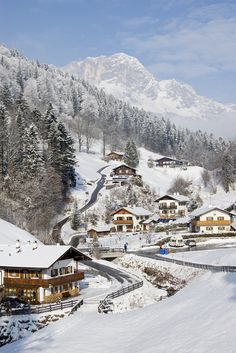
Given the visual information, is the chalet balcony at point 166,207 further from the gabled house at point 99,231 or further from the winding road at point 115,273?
the winding road at point 115,273

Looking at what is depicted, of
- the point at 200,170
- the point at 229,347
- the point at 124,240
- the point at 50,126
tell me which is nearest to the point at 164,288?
the point at 229,347

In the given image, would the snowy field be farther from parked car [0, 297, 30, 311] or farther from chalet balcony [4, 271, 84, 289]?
parked car [0, 297, 30, 311]

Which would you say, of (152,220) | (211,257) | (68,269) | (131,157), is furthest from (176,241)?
(131,157)

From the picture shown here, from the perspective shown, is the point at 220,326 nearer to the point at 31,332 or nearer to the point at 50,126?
the point at 31,332

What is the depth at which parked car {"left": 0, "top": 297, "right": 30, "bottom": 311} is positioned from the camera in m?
39.7

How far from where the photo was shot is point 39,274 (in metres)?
43.8

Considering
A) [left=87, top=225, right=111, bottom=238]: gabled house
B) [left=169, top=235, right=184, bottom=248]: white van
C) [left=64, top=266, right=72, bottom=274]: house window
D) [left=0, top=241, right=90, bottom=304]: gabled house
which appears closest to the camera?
[left=0, top=241, right=90, bottom=304]: gabled house

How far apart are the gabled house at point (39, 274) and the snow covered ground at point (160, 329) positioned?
23.1 ft

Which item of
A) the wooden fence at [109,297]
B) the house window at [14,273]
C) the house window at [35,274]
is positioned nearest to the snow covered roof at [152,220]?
the wooden fence at [109,297]

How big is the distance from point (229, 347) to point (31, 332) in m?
→ 19.6

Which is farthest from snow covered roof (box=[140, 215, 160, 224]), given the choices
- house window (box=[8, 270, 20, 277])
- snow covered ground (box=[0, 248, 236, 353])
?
snow covered ground (box=[0, 248, 236, 353])

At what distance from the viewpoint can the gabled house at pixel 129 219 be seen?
99.0 m

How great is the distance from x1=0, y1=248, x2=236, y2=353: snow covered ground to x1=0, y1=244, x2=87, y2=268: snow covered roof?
24.9ft

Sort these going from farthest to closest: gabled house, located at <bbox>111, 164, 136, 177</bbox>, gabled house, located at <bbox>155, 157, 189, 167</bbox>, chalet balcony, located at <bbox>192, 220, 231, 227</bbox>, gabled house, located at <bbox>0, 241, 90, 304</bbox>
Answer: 1. gabled house, located at <bbox>155, 157, 189, 167</bbox>
2. gabled house, located at <bbox>111, 164, 136, 177</bbox>
3. chalet balcony, located at <bbox>192, 220, 231, 227</bbox>
4. gabled house, located at <bbox>0, 241, 90, 304</bbox>
